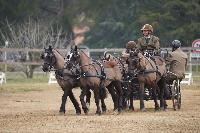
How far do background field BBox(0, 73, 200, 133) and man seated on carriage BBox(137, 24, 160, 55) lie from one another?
6.29 ft

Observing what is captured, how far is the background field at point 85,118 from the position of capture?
19.7 meters

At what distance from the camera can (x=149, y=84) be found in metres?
25.9

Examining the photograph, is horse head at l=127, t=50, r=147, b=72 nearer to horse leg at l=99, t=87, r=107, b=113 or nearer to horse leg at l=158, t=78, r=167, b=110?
horse leg at l=99, t=87, r=107, b=113

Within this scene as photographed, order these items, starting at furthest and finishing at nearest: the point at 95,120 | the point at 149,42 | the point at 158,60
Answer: the point at 149,42 → the point at 158,60 → the point at 95,120

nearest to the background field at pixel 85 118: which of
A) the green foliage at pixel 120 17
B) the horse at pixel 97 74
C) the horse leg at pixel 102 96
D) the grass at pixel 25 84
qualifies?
the horse leg at pixel 102 96

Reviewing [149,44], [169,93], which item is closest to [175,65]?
[169,93]

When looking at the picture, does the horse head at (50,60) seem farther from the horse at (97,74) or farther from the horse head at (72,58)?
the horse at (97,74)

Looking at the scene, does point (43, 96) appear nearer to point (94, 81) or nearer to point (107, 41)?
point (94, 81)

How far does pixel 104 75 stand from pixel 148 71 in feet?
5.68

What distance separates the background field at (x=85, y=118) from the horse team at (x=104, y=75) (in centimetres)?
51

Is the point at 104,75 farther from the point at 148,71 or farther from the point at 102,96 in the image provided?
the point at 148,71

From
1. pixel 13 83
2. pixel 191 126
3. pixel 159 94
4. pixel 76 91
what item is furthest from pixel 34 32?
pixel 191 126

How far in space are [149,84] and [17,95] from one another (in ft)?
35.6

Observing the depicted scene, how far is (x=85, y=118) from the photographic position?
2261cm
